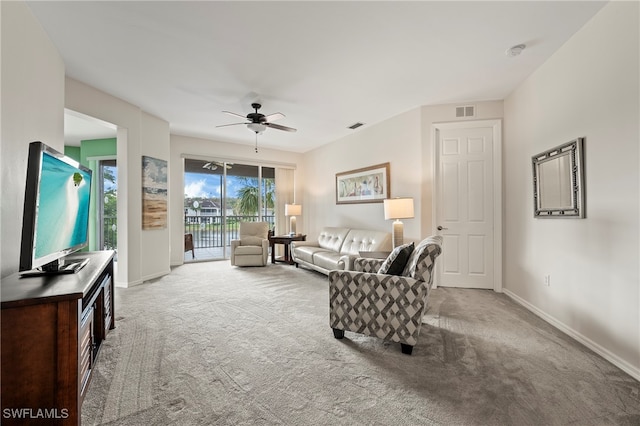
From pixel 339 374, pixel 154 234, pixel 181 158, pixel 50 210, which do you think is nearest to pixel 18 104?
pixel 50 210

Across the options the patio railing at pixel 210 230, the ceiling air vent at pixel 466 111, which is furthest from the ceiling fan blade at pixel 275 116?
the patio railing at pixel 210 230

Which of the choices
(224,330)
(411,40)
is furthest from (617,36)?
(224,330)

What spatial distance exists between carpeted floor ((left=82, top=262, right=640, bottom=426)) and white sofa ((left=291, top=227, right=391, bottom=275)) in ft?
4.48

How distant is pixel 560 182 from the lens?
8.49 ft

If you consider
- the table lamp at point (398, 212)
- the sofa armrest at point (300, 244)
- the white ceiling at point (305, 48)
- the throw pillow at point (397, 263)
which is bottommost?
the sofa armrest at point (300, 244)

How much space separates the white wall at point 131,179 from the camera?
146 inches

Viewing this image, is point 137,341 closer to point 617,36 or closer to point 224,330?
point 224,330

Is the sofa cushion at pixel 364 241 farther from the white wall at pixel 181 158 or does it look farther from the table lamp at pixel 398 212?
the white wall at pixel 181 158

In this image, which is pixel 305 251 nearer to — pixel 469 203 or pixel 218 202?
pixel 218 202

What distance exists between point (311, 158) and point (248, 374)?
5.63m

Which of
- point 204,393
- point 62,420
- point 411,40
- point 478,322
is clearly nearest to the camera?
point 62,420

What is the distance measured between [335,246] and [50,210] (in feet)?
13.0

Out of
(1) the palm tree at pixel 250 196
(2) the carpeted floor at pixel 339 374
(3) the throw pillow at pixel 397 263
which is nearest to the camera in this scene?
(2) the carpeted floor at pixel 339 374

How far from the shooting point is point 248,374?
5.98 feet
